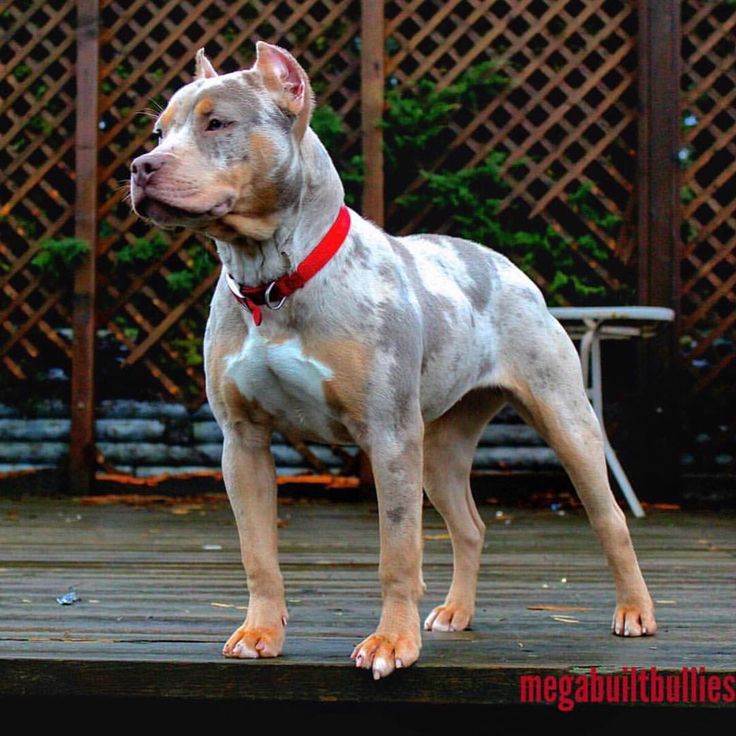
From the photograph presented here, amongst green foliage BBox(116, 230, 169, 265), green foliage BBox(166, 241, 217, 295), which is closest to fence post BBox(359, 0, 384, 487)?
green foliage BBox(166, 241, 217, 295)

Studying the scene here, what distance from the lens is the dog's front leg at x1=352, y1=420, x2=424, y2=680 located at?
6.17ft

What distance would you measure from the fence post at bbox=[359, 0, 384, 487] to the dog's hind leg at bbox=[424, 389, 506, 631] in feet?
7.85

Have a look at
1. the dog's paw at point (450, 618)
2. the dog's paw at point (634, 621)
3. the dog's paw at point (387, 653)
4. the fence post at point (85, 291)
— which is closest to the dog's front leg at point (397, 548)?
the dog's paw at point (387, 653)

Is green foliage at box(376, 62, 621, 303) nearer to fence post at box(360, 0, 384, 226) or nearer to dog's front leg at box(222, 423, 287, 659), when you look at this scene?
fence post at box(360, 0, 384, 226)

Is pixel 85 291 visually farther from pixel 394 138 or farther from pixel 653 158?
pixel 653 158

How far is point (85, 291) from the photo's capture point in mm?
5051

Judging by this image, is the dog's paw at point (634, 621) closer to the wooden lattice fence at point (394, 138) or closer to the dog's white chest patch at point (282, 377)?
the dog's white chest patch at point (282, 377)

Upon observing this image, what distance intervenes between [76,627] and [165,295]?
3101 mm

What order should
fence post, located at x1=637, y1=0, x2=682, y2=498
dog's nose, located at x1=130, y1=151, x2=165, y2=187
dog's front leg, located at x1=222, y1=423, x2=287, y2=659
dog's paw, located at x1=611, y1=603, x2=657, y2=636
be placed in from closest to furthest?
dog's nose, located at x1=130, y1=151, x2=165, y2=187 < dog's front leg, located at x1=222, y1=423, x2=287, y2=659 < dog's paw, located at x1=611, y1=603, x2=657, y2=636 < fence post, located at x1=637, y1=0, x2=682, y2=498

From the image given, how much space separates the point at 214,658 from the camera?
1935 millimetres

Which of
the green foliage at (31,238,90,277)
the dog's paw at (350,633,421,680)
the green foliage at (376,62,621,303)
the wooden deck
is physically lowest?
the wooden deck

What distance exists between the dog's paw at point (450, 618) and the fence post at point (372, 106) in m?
2.54

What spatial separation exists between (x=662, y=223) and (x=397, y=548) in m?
3.25

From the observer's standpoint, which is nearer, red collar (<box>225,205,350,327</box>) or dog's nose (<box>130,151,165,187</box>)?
dog's nose (<box>130,151,165,187</box>)
